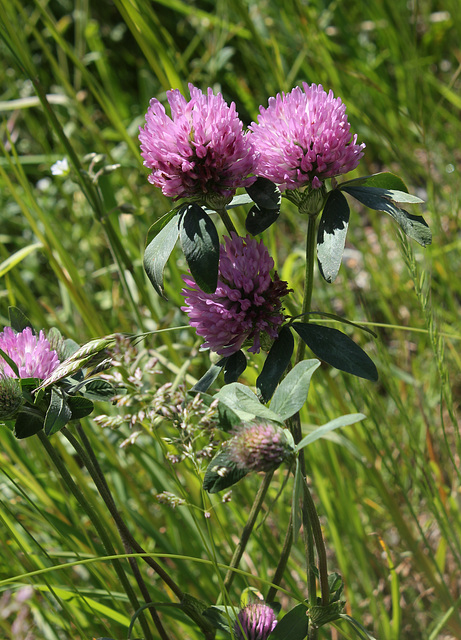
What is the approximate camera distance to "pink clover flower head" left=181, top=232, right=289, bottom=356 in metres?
0.49

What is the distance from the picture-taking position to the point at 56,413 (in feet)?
1.59

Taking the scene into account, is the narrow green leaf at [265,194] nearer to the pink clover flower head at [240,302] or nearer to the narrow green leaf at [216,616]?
the pink clover flower head at [240,302]

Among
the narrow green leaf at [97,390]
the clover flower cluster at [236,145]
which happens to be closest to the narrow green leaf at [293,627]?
the narrow green leaf at [97,390]

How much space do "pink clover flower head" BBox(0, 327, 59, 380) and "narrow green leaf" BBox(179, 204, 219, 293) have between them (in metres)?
0.16

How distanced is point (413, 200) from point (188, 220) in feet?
0.57

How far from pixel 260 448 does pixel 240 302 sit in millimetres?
115

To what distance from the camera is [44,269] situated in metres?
2.01

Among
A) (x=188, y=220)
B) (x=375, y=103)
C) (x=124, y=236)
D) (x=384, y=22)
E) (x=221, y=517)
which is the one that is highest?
(x=384, y=22)

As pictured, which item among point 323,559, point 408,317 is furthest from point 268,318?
point 408,317

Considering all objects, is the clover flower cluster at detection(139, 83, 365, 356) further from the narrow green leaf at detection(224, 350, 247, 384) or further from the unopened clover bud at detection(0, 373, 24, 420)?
the unopened clover bud at detection(0, 373, 24, 420)

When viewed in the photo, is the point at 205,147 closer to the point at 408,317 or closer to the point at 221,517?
the point at 221,517

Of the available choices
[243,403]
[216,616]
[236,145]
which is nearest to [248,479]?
[216,616]

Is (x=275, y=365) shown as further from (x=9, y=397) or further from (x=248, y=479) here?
(x=248, y=479)

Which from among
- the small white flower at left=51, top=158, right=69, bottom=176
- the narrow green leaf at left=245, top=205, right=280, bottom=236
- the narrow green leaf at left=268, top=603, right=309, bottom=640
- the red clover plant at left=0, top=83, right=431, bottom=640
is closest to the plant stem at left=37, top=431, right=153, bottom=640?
the red clover plant at left=0, top=83, right=431, bottom=640
